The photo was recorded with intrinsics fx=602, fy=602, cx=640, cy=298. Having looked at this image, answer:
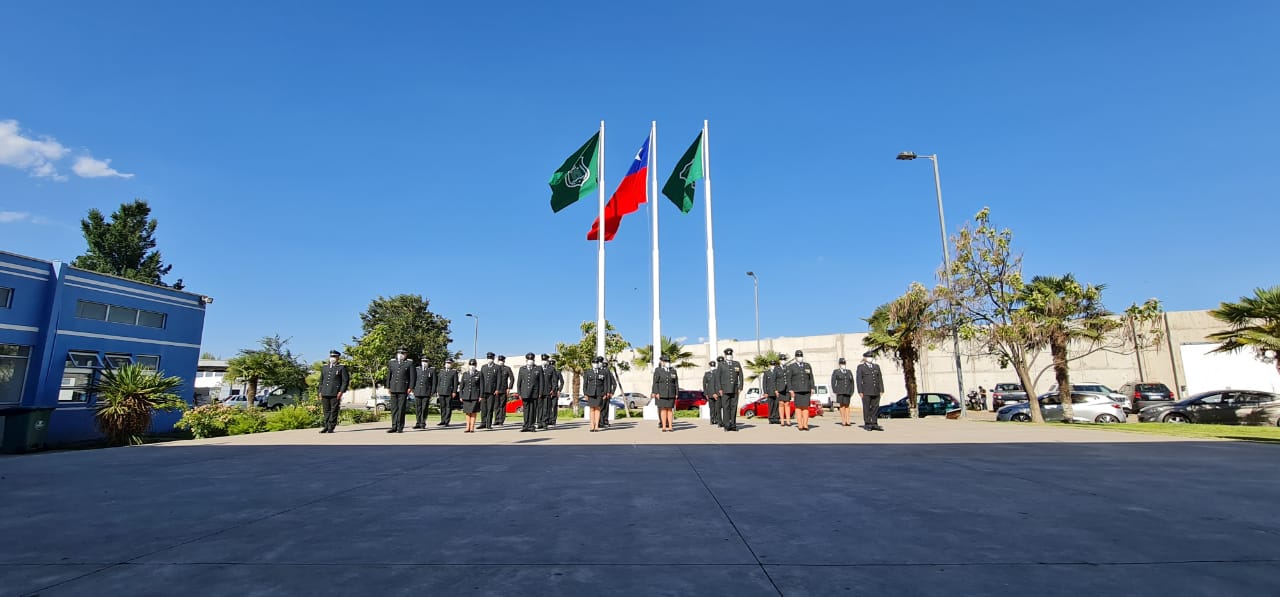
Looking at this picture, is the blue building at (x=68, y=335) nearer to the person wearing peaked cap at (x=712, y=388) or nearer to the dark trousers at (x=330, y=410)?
the dark trousers at (x=330, y=410)

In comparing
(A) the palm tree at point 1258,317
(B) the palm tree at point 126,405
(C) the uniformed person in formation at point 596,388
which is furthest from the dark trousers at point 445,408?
(A) the palm tree at point 1258,317

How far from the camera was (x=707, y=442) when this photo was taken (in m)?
11.0

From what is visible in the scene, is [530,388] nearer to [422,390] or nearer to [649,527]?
[422,390]

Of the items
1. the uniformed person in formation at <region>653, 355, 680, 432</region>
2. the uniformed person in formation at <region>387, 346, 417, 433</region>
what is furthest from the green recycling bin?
the uniformed person in formation at <region>653, 355, 680, 432</region>

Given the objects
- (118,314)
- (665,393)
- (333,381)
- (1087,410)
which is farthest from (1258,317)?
(118,314)

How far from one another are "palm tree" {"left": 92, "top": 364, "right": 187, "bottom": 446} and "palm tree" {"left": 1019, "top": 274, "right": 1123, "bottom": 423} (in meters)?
23.2

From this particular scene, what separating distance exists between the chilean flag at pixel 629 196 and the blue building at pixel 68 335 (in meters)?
14.5

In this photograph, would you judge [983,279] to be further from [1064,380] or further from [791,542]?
[791,542]

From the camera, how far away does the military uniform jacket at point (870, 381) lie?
45.8 feet

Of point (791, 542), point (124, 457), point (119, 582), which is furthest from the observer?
point (124, 457)

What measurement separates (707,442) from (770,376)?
280 inches

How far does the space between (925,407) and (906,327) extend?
12.4 ft

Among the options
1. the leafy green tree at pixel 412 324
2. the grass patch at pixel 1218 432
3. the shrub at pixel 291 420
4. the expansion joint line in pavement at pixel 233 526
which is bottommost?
the expansion joint line in pavement at pixel 233 526

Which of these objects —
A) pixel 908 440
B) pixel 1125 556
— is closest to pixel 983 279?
pixel 908 440
